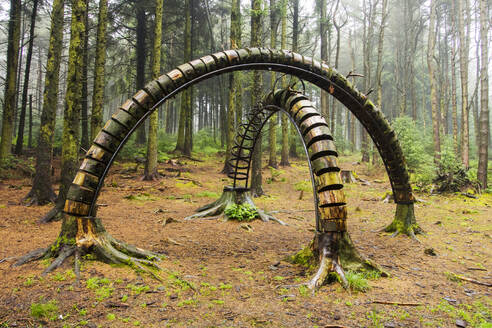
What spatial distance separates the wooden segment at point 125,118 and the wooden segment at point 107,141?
0.28m

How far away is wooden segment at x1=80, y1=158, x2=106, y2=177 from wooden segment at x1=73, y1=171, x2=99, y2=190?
60 mm

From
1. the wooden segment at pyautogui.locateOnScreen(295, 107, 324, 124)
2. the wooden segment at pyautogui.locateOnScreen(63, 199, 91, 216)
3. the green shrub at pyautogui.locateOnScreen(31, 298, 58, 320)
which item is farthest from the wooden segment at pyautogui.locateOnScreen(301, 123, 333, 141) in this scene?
the green shrub at pyautogui.locateOnScreen(31, 298, 58, 320)

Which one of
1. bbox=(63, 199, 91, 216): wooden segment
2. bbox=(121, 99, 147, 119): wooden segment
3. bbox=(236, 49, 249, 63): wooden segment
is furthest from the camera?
bbox=(236, 49, 249, 63): wooden segment

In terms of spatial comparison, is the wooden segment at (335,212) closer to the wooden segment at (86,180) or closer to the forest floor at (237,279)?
the forest floor at (237,279)

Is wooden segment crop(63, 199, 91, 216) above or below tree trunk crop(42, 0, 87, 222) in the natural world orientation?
below

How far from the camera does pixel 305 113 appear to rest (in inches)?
188

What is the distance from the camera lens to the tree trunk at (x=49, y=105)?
8000 millimetres

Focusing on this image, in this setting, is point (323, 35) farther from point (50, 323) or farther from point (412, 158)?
point (50, 323)

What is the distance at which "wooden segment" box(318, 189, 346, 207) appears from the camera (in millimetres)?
4107

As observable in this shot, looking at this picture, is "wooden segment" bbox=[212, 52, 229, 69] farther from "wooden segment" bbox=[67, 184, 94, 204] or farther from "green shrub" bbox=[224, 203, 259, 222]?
"green shrub" bbox=[224, 203, 259, 222]

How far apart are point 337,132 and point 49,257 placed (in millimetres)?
32987

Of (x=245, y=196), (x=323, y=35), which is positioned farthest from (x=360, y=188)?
(x=323, y=35)

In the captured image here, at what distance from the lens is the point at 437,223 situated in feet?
26.9

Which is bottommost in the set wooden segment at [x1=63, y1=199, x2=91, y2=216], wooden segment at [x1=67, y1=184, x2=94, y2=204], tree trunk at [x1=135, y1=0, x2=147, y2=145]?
wooden segment at [x1=63, y1=199, x2=91, y2=216]
